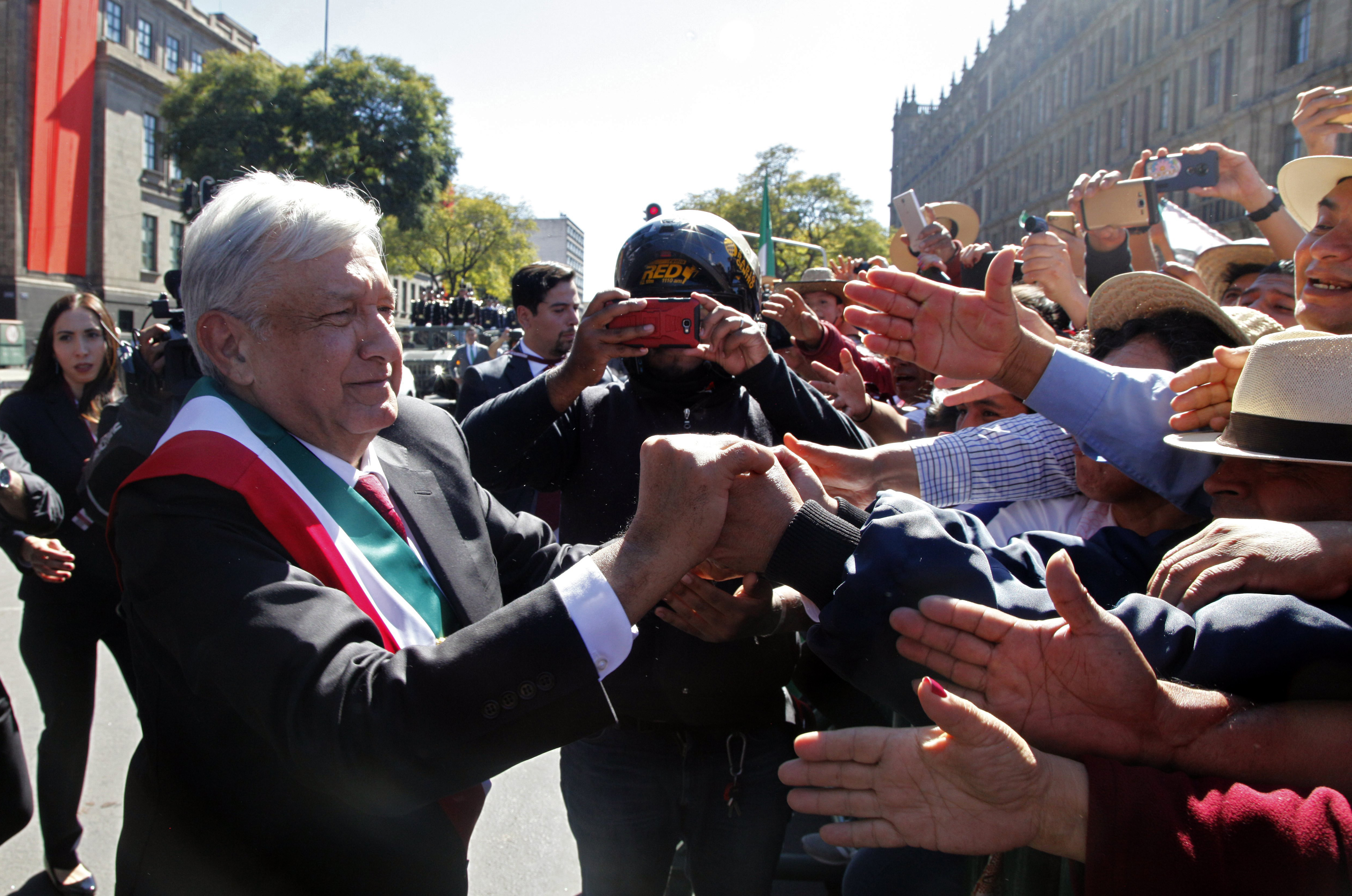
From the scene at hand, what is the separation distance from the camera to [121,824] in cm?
301

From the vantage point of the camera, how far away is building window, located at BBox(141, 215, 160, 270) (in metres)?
37.0

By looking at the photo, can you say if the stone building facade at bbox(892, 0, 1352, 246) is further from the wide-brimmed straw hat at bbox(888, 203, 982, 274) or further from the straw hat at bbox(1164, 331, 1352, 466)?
the straw hat at bbox(1164, 331, 1352, 466)

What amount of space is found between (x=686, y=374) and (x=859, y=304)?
1.92 feet

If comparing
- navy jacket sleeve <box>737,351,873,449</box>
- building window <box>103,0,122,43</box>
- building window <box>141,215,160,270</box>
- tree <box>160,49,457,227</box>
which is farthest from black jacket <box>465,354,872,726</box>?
building window <box>103,0,122,43</box>

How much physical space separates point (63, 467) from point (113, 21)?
4328 cm

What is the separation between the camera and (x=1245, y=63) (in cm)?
3050

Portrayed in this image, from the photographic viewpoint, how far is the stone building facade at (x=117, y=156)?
101ft

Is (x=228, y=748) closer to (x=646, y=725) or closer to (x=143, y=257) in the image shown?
(x=646, y=725)

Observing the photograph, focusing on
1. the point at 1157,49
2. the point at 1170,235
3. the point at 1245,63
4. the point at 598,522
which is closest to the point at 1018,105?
the point at 1157,49

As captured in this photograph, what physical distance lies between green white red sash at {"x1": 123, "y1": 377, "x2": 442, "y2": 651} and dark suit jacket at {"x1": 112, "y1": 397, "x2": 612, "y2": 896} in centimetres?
3

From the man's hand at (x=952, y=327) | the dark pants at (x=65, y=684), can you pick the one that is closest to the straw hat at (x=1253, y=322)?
the man's hand at (x=952, y=327)

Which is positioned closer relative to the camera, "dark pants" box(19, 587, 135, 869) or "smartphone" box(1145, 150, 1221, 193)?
"dark pants" box(19, 587, 135, 869)

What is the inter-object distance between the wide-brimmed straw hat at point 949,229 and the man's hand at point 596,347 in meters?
3.31

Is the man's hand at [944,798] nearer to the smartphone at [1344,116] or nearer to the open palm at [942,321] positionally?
the open palm at [942,321]
